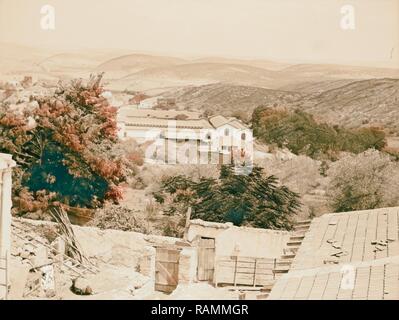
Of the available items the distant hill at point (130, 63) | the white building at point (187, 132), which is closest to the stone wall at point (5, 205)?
the white building at point (187, 132)

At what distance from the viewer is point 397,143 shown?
1270 cm

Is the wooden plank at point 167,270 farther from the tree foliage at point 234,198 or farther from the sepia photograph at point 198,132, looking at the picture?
the tree foliage at point 234,198

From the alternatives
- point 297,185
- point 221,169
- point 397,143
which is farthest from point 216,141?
point 397,143

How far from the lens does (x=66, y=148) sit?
1254 cm

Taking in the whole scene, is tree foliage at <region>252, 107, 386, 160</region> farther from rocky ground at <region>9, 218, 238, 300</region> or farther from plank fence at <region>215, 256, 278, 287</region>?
rocky ground at <region>9, 218, 238, 300</region>

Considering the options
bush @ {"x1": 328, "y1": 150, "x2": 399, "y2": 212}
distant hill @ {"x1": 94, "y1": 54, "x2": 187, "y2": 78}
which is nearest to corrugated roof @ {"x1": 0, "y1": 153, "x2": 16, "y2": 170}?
distant hill @ {"x1": 94, "y1": 54, "x2": 187, "y2": 78}

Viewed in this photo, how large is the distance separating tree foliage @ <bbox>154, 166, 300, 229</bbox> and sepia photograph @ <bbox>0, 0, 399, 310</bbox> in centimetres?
2

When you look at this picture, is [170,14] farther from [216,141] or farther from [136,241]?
[136,241]

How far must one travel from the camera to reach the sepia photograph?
12.4 m

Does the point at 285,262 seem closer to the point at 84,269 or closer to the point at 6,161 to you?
the point at 84,269

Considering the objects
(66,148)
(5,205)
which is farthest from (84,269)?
(66,148)

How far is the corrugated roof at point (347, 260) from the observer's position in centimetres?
1130

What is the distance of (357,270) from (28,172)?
463 cm

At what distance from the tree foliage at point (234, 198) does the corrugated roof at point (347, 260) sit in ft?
1.72
